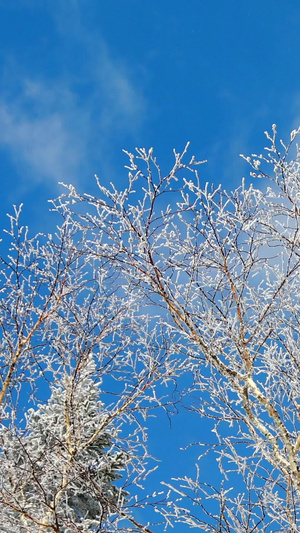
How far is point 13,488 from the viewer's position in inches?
220

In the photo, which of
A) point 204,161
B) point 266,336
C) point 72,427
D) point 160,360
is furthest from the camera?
point 160,360

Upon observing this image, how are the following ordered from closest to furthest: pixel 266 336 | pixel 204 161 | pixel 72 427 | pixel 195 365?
1. pixel 266 336
2. pixel 204 161
3. pixel 195 365
4. pixel 72 427

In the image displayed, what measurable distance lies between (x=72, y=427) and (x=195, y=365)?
1810mm

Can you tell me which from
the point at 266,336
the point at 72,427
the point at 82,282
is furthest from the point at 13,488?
the point at 266,336

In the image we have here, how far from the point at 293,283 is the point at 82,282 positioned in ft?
9.57

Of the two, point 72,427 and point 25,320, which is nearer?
point 72,427

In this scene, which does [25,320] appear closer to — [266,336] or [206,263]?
[206,263]

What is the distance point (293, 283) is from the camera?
13.8 ft

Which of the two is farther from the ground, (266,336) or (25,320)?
(25,320)

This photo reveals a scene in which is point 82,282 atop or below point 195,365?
atop

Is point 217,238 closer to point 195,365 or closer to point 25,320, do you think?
point 195,365

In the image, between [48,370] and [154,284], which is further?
[48,370]

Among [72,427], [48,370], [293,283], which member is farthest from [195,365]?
[48,370]

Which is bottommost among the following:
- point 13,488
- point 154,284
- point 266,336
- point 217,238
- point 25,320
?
point 13,488
